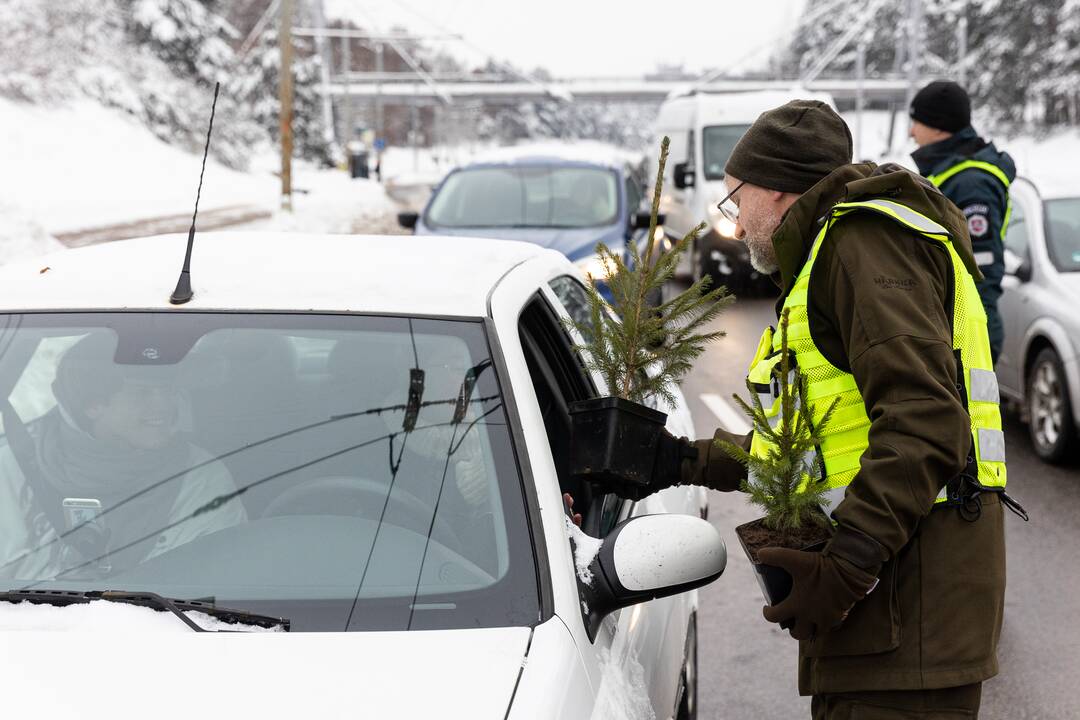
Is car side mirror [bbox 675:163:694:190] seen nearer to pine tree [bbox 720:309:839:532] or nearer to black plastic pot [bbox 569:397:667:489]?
black plastic pot [bbox 569:397:667:489]

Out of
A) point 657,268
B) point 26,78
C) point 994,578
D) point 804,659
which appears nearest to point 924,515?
point 994,578

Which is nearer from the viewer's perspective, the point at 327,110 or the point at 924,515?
the point at 924,515

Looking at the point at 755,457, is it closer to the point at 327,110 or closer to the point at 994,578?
the point at 994,578

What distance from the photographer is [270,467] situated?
7.91 feet

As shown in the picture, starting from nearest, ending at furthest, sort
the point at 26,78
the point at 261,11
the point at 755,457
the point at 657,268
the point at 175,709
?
the point at 175,709, the point at 755,457, the point at 657,268, the point at 26,78, the point at 261,11

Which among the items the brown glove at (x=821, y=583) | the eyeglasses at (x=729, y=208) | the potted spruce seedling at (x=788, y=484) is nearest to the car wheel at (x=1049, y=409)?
the eyeglasses at (x=729, y=208)

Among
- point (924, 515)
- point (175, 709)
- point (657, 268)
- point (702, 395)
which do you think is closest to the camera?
point (175, 709)

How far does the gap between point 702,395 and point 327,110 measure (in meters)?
54.7

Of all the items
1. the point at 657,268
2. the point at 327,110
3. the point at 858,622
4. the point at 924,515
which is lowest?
the point at 327,110

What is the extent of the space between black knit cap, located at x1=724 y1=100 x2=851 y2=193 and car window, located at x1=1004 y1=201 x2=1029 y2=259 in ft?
18.1

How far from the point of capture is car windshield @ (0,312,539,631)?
7.16 ft

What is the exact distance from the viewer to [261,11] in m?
78.6

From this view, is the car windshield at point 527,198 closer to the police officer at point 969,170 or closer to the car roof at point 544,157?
the car roof at point 544,157

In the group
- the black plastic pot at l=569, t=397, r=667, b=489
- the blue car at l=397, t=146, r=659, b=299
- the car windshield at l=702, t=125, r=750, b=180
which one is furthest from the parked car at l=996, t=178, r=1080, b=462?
the car windshield at l=702, t=125, r=750, b=180
